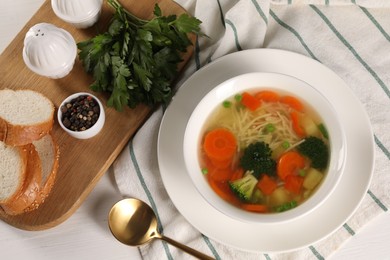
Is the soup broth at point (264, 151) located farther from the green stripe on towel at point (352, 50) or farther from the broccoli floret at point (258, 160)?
the green stripe on towel at point (352, 50)

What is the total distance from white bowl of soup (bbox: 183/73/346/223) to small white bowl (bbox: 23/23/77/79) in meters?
0.57

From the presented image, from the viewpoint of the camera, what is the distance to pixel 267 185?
213 centimetres

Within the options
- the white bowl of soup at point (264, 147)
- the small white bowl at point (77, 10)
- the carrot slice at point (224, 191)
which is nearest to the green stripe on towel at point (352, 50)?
the white bowl of soup at point (264, 147)

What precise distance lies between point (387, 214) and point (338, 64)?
1.94 feet

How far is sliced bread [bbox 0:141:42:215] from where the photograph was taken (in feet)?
7.32

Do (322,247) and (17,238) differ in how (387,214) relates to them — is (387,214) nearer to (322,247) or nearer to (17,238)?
(322,247)

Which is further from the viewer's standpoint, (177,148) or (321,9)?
(321,9)

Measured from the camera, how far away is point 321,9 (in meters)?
2.45

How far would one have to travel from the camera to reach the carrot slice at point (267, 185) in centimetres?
213

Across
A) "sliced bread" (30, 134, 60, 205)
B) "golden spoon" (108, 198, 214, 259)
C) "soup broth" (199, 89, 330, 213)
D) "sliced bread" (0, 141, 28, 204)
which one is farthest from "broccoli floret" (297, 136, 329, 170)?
"sliced bread" (0, 141, 28, 204)

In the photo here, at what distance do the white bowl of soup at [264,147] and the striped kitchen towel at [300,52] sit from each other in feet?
0.77

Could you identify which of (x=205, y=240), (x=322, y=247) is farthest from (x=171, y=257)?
(x=322, y=247)

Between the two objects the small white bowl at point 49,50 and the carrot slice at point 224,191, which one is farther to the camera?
the small white bowl at point 49,50

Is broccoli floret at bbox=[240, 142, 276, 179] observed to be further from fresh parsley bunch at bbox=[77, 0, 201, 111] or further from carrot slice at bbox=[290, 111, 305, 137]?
fresh parsley bunch at bbox=[77, 0, 201, 111]
